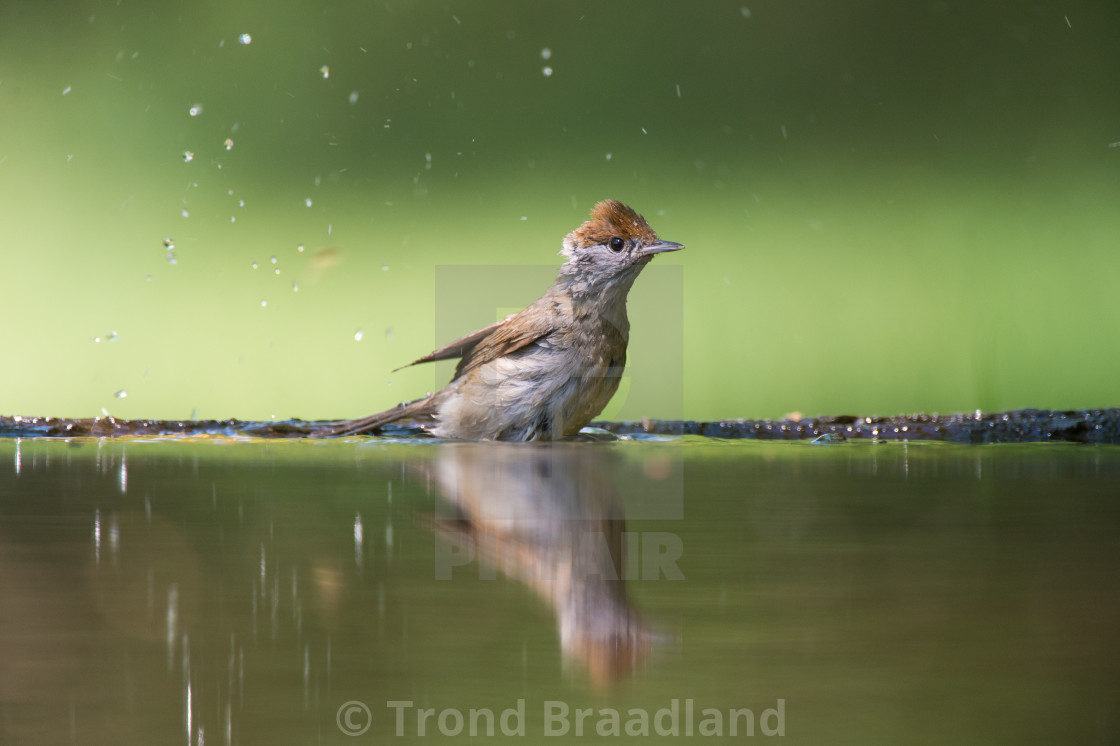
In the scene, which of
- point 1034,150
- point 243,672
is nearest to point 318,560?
point 243,672

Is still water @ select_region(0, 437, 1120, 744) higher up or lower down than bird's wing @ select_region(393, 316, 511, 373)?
lower down

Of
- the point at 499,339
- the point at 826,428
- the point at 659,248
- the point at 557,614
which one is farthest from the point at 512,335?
the point at 557,614

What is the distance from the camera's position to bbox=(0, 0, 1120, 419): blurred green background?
396 cm

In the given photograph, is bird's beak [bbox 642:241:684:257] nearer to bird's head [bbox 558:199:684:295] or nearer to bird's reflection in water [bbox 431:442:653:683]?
bird's head [bbox 558:199:684:295]

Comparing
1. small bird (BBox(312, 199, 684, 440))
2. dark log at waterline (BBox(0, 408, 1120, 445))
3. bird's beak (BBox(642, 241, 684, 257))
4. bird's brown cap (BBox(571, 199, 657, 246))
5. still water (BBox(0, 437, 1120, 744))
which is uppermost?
bird's brown cap (BBox(571, 199, 657, 246))

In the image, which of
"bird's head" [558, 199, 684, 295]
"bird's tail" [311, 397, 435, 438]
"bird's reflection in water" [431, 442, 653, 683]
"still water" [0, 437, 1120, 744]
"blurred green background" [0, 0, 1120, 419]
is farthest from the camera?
"blurred green background" [0, 0, 1120, 419]

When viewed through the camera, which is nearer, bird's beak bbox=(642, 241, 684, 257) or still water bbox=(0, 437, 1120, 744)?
still water bbox=(0, 437, 1120, 744)

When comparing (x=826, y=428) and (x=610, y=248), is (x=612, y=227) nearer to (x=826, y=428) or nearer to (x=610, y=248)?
(x=610, y=248)

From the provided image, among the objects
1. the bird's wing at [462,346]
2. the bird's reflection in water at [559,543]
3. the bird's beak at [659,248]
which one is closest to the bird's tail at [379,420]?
the bird's wing at [462,346]

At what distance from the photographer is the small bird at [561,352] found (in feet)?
9.48

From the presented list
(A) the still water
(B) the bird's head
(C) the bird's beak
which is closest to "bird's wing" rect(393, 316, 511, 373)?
(B) the bird's head

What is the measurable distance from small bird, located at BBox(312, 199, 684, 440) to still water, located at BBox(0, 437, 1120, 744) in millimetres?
1175

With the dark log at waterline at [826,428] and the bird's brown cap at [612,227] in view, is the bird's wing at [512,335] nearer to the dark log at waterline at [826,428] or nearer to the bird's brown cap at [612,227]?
the bird's brown cap at [612,227]

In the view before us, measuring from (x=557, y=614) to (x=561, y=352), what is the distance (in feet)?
6.82
